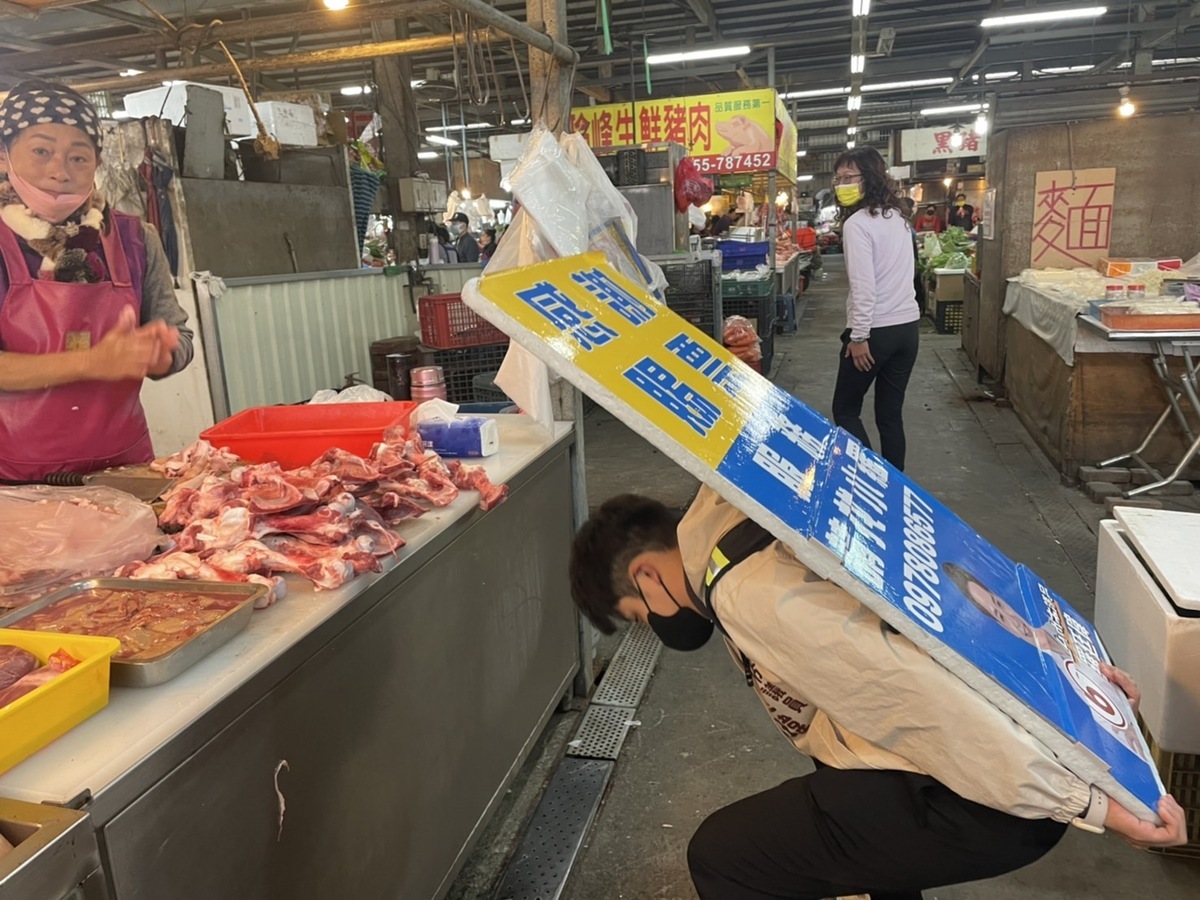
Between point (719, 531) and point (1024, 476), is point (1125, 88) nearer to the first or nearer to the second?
point (1024, 476)

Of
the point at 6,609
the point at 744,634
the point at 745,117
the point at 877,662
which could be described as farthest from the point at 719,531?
the point at 745,117

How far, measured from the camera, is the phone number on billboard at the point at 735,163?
36.4 ft

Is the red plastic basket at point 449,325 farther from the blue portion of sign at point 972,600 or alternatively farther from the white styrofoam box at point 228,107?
the blue portion of sign at point 972,600

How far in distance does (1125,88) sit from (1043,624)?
12.4 m

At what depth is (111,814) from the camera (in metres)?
1.06

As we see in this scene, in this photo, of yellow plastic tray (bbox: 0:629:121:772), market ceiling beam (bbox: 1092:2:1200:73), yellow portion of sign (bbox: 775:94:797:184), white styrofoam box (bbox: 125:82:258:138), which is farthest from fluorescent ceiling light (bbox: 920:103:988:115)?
yellow plastic tray (bbox: 0:629:121:772)

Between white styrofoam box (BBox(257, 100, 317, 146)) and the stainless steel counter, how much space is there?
3964 millimetres

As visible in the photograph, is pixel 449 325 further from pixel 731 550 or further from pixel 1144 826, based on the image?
pixel 1144 826

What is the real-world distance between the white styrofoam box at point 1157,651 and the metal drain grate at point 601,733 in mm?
1608

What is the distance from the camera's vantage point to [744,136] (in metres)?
11.2

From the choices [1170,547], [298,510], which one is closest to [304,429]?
Result: [298,510]

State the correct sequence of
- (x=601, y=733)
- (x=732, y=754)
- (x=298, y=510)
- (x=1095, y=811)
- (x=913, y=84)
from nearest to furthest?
(x=1095, y=811) → (x=298, y=510) → (x=732, y=754) → (x=601, y=733) → (x=913, y=84)

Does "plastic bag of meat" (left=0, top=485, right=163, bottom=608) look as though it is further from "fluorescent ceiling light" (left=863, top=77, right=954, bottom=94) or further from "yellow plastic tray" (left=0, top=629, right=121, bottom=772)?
"fluorescent ceiling light" (left=863, top=77, right=954, bottom=94)

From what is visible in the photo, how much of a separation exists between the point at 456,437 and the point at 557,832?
3.97 feet
